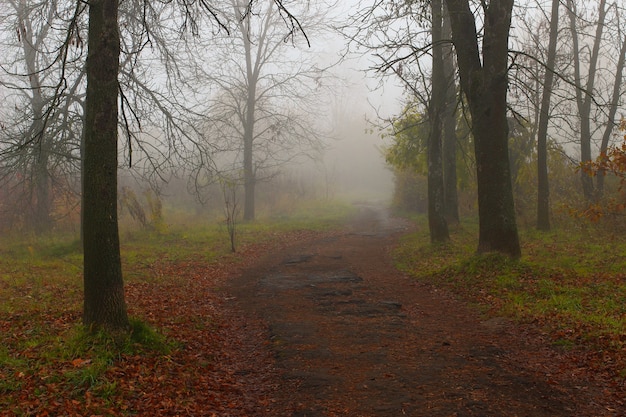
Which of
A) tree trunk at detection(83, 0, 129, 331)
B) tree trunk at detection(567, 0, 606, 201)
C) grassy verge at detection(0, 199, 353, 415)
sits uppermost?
tree trunk at detection(567, 0, 606, 201)

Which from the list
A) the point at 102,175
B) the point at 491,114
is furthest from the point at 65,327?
the point at 491,114

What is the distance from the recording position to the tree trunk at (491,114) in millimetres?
9664

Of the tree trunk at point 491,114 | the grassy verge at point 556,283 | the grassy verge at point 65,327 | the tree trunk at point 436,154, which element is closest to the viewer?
the grassy verge at point 65,327

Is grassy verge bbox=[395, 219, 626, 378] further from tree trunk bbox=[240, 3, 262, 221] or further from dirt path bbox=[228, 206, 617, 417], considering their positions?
tree trunk bbox=[240, 3, 262, 221]

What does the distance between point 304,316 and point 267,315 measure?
667mm

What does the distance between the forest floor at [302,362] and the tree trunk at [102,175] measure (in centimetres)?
58

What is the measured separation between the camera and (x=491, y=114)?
31.8 feet

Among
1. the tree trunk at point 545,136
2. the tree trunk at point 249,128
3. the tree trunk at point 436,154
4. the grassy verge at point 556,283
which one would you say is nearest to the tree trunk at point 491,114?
the grassy verge at point 556,283

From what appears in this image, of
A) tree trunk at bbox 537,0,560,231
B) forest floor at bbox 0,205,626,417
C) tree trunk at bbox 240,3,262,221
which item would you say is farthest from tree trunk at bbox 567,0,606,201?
tree trunk at bbox 240,3,262,221

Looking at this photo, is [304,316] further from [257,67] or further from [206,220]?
[257,67]

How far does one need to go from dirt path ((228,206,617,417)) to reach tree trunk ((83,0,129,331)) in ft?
7.32

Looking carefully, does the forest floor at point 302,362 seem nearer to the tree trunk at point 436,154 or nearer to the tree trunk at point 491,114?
the tree trunk at point 491,114

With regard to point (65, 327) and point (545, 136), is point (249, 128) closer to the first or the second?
point (545, 136)

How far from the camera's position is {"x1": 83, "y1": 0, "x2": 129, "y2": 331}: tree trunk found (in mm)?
5555
